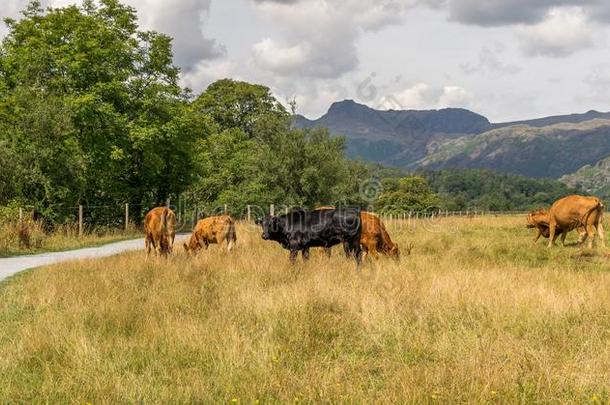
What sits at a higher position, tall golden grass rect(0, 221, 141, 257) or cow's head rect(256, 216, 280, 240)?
cow's head rect(256, 216, 280, 240)

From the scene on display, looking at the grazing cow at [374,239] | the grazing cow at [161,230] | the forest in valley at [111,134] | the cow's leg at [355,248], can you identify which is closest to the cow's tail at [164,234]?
the grazing cow at [161,230]

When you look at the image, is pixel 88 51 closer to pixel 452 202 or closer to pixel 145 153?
pixel 145 153

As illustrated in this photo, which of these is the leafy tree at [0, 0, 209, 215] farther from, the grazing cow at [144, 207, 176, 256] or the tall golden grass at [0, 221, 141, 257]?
the grazing cow at [144, 207, 176, 256]

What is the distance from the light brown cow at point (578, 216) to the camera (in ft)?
61.5

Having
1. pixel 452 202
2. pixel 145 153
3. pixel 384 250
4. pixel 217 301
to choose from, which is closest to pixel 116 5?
pixel 145 153

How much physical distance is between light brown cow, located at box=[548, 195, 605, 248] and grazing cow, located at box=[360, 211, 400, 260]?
26.5 feet

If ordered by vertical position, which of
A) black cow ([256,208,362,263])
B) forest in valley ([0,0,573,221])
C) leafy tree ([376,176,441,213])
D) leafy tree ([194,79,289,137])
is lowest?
leafy tree ([376,176,441,213])

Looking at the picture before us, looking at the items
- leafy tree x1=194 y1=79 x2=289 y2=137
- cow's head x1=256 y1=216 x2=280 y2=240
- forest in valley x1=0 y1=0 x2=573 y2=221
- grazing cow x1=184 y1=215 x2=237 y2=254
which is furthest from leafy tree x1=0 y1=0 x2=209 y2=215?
leafy tree x1=194 y1=79 x2=289 y2=137

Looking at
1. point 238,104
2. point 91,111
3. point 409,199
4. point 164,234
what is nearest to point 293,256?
point 164,234

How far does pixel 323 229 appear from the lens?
543 inches

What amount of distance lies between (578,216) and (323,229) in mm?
10845

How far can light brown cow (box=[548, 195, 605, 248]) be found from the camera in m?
18.7

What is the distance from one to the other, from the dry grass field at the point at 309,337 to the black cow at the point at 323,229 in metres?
2.40

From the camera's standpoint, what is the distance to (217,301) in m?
8.54
